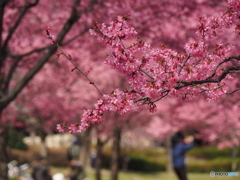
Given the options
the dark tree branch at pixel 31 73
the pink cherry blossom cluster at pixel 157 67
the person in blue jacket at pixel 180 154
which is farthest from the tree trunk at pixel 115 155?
the pink cherry blossom cluster at pixel 157 67

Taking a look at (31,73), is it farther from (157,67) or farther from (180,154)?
(157,67)

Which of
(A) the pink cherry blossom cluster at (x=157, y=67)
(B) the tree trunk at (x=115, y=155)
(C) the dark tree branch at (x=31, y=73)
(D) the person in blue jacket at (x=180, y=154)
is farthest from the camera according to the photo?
(B) the tree trunk at (x=115, y=155)

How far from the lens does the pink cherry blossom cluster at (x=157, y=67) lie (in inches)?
152

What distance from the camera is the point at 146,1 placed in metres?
8.94

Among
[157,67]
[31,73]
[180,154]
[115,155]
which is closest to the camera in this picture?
[157,67]

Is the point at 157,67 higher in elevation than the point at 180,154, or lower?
lower

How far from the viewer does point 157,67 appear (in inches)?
156

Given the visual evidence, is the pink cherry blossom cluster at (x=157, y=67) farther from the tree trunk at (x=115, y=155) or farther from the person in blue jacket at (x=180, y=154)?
the tree trunk at (x=115, y=155)

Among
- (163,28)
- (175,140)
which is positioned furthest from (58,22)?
(175,140)

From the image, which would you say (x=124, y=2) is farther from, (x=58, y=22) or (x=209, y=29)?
(x=209, y=29)

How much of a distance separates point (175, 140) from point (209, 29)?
240 inches

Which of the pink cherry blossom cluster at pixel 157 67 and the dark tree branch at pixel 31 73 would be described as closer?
the pink cherry blossom cluster at pixel 157 67

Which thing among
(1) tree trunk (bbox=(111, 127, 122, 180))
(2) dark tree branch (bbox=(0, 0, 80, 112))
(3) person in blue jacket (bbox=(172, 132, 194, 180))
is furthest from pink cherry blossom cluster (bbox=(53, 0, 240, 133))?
(1) tree trunk (bbox=(111, 127, 122, 180))

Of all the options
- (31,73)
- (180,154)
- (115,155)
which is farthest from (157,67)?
(115,155)
